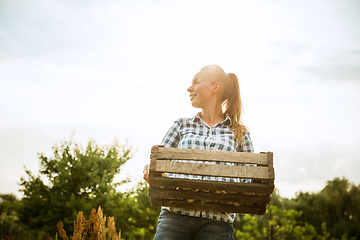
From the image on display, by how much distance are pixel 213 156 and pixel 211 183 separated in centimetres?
15

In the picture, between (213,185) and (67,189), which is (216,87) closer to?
(213,185)

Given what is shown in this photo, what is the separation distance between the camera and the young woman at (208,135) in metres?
1.95

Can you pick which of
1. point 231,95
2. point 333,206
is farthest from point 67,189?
point 333,206

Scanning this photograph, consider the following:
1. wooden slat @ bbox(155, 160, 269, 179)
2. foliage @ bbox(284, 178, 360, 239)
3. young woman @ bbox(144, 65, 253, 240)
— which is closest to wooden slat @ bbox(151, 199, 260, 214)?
young woman @ bbox(144, 65, 253, 240)

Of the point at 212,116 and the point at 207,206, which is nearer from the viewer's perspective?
the point at 207,206

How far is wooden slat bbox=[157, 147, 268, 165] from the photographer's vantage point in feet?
5.69

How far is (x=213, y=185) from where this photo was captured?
1694 millimetres

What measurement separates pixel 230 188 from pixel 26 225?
10.6 m

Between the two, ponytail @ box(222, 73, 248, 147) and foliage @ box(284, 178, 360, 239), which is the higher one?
foliage @ box(284, 178, 360, 239)

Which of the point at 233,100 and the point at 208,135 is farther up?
the point at 233,100

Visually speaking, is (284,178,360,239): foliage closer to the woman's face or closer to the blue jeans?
the woman's face

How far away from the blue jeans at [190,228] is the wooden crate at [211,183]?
0.55 ft

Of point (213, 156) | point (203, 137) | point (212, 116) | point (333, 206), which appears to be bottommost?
point (213, 156)

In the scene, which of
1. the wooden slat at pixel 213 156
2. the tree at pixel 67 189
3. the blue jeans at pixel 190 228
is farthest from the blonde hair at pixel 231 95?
the tree at pixel 67 189
